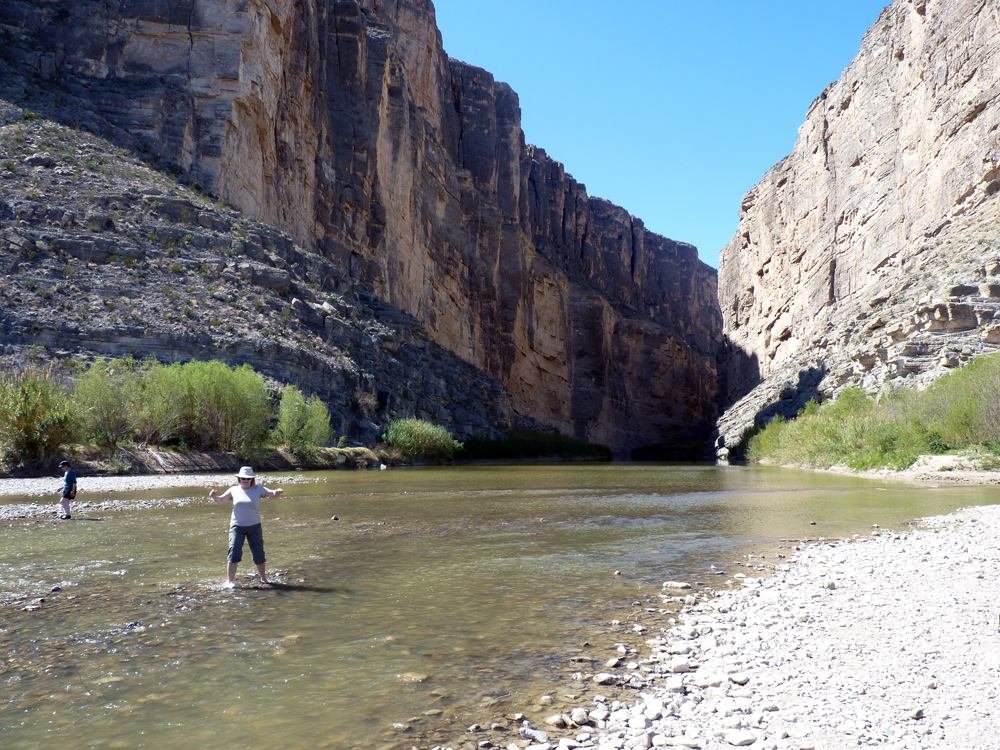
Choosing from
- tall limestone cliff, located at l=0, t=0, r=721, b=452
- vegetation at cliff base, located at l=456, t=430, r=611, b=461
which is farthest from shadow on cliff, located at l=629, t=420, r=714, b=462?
vegetation at cliff base, located at l=456, t=430, r=611, b=461

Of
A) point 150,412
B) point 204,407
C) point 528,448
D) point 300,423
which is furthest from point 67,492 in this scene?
point 528,448

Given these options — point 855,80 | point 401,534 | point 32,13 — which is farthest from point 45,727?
point 855,80

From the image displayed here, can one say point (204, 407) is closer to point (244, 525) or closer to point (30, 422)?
point (30, 422)

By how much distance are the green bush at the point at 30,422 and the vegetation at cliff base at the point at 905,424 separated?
90.7 feet

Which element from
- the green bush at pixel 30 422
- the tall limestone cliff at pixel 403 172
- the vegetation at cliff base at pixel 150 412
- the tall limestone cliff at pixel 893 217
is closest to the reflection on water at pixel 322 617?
the green bush at pixel 30 422

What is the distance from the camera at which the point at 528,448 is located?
5366 cm

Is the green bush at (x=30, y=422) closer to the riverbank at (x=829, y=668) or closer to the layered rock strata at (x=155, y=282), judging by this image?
the layered rock strata at (x=155, y=282)

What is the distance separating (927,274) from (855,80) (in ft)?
89.1

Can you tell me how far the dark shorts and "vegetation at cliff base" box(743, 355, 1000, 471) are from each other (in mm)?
23370

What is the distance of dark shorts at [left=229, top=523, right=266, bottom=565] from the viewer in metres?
7.39

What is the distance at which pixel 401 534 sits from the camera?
37.0 feet

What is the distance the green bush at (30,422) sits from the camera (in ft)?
62.5

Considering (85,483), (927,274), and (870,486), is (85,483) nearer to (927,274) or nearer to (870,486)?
(870,486)

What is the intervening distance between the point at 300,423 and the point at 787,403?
3366 centimetres
